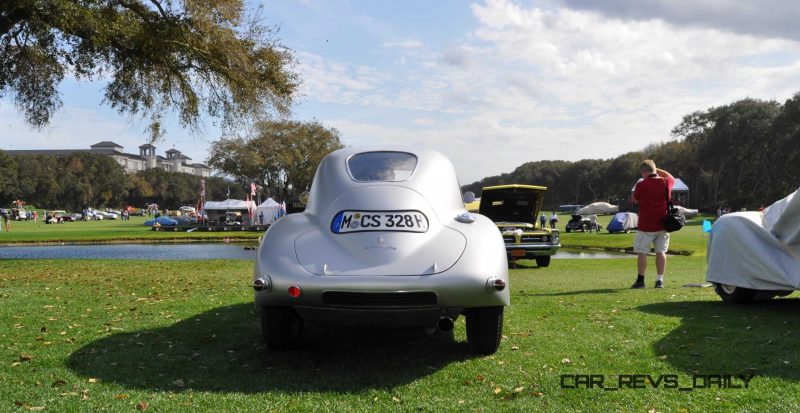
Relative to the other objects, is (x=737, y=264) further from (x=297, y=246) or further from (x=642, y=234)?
(x=297, y=246)

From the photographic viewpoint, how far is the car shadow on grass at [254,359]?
13.3 ft

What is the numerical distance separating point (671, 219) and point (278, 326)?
6.46 metres

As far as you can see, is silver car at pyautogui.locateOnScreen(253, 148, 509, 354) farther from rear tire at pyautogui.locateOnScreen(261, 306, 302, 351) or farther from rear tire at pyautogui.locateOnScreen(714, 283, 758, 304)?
rear tire at pyautogui.locateOnScreen(714, 283, 758, 304)

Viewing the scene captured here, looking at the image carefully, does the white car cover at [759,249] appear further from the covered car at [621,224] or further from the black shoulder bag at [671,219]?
the covered car at [621,224]

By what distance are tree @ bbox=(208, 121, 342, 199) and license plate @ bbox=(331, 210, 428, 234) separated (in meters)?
53.2

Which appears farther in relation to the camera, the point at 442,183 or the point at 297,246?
the point at 442,183

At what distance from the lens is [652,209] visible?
8.86m

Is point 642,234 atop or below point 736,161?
below

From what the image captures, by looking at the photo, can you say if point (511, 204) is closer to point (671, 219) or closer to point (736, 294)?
point (671, 219)

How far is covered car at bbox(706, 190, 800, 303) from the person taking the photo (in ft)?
20.4

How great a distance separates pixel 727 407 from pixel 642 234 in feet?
19.6

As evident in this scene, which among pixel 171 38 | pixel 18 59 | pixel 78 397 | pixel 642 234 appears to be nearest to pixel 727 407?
pixel 78 397

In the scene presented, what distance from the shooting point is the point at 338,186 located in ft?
16.5

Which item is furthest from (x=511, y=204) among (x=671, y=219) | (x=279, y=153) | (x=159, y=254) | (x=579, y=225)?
(x=279, y=153)
